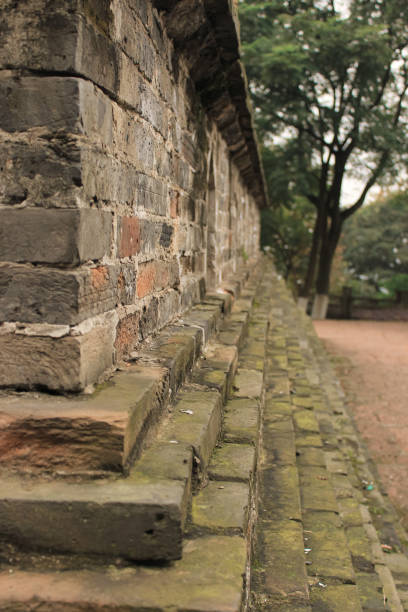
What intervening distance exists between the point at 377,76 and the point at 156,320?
17.0 m

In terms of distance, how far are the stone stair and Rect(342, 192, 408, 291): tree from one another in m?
28.8

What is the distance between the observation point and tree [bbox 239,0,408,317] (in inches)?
628

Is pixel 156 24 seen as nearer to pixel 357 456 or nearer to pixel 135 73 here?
pixel 135 73

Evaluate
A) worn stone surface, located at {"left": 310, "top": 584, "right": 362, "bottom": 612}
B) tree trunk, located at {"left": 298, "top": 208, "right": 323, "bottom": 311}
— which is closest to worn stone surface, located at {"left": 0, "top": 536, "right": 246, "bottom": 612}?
worn stone surface, located at {"left": 310, "top": 584, "right": 362, "bottom": 612}

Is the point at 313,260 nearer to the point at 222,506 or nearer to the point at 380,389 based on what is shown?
the point at 380,389

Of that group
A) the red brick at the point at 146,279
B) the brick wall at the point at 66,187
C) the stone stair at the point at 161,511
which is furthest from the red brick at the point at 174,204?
the brick wall at the point at 66,187

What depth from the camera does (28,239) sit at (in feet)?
5.43

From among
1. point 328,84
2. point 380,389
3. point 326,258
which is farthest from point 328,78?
point 380,389

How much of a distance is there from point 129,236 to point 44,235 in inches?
21.0

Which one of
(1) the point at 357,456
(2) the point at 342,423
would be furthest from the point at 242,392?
(2) the point at 342,423

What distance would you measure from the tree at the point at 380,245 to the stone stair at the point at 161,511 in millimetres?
28784

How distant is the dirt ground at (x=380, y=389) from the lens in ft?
21.0

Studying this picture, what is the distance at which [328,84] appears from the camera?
17922 mm

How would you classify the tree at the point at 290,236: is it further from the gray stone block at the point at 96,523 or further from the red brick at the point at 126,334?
the gray stone block at the point at 96,523
